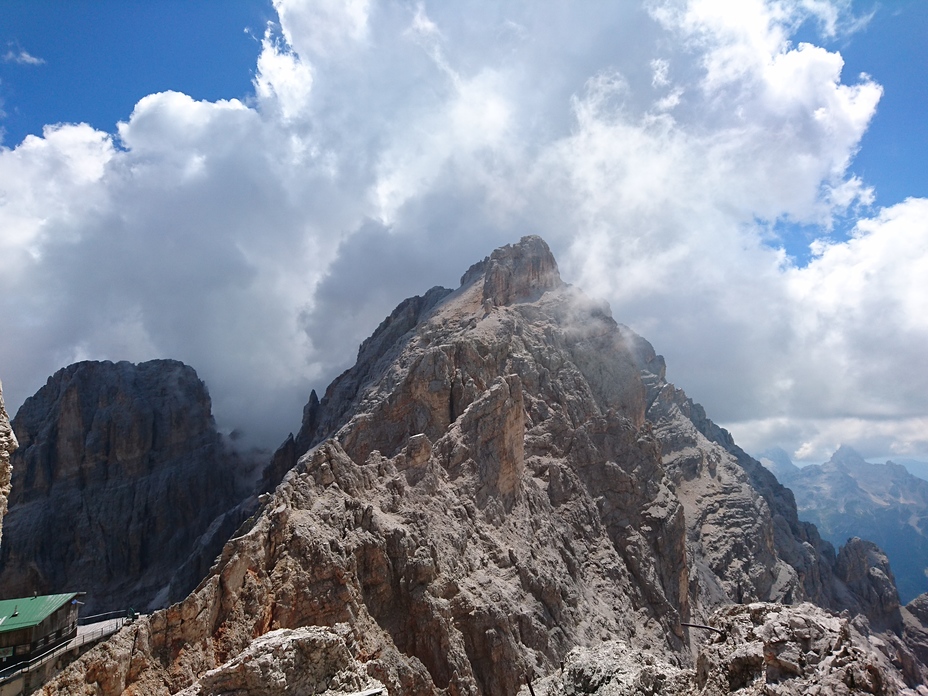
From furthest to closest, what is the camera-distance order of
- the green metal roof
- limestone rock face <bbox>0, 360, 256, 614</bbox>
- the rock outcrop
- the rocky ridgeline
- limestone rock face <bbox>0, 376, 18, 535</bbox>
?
limestone rock face <bbox>0, 360, 256, 614</bbox>, the green metal roof, the rocky ridgeline, limestone rock face <bbox>0, 376, 18, 535</bbox>, the rock outcrop

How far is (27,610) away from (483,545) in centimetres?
2416

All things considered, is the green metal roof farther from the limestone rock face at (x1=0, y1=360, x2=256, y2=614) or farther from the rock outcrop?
the limestone rock face at (x1=0, y1=360, x2=256, y2=614)

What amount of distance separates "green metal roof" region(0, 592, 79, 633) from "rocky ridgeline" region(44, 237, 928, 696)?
7.76 meters

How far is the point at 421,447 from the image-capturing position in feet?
142

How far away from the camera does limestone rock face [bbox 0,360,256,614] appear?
265ft

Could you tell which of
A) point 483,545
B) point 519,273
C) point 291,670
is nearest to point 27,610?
point 291,670

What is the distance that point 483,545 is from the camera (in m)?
42.7

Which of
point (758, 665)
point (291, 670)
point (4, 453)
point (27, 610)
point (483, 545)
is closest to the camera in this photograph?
point (758, 665)

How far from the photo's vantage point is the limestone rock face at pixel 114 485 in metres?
80.9

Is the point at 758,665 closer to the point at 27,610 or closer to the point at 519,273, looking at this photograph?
the point at 27,610

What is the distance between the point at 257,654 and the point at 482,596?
986 inches

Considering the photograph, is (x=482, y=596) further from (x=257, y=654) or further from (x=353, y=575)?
(x=257, y=654)

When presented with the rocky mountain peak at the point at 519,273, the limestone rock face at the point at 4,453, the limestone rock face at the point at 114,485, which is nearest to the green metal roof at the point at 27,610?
the limestone rock face at the point at 4,453

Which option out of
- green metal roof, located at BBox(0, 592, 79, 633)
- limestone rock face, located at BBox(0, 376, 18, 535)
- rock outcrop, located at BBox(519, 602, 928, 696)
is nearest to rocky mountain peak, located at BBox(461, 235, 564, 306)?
green metal roof, located at BBox(0, 592, 79, 633)
